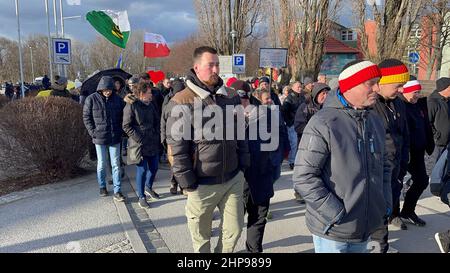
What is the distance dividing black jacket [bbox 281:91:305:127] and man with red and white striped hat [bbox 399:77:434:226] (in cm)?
328

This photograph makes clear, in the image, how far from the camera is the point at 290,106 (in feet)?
25.0

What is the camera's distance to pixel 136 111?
5.16m

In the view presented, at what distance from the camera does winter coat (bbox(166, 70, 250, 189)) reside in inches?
115

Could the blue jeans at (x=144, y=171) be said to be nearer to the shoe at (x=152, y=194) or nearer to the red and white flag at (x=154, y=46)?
the shoe at (x=152, y=194)

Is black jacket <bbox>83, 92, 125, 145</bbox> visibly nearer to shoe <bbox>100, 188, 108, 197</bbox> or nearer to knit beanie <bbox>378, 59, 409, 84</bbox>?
shoe <bbox>100, 188, 108, 197</bbox>

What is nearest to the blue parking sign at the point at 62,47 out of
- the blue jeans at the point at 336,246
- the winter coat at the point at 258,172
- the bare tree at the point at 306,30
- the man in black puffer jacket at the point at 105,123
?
the man in black puffer jacket at the point at 105,123

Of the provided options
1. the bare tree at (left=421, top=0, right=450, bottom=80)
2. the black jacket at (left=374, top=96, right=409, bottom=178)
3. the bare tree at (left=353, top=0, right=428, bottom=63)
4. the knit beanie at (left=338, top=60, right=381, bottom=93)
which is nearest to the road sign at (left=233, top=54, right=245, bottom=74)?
the bare tree at (left=353, top=0, right=428, bottom=63)

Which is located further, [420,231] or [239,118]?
[420,231]

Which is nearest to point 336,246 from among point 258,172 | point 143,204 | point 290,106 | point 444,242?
Answer: point 258,172

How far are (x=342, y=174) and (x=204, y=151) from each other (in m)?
1.20
